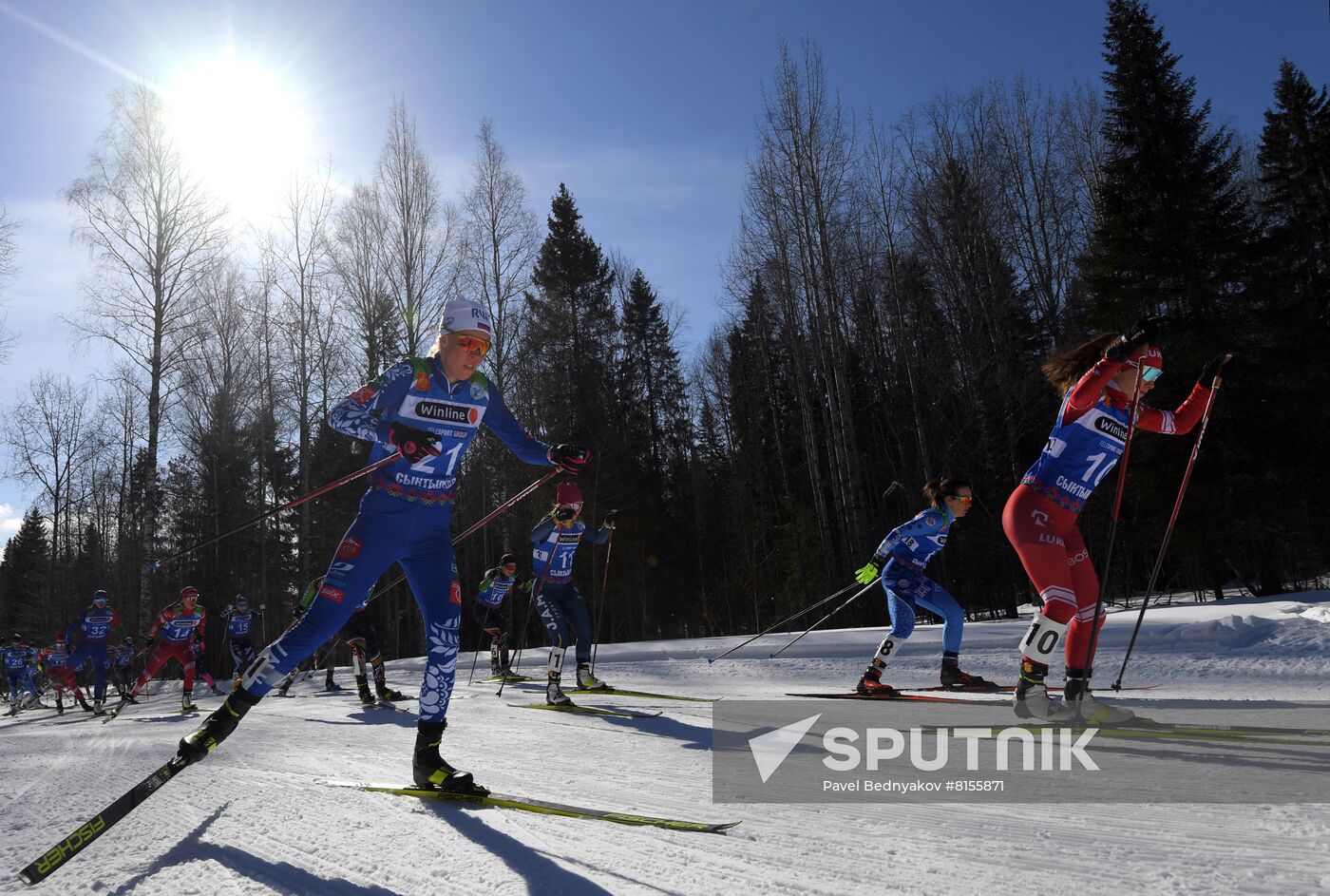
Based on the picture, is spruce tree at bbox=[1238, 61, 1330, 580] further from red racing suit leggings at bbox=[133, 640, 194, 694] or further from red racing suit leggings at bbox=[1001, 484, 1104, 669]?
red racing suit leggings at bbox=[133, 640, 194, 694]

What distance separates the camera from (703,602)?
3091 centimetres

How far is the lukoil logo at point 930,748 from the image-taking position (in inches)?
136

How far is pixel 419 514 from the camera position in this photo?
364 centimetres

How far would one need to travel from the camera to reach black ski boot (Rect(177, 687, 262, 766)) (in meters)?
3.02

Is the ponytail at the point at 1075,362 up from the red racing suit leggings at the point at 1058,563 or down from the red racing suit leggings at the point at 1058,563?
up

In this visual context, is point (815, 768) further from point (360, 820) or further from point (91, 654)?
point (91, 654)

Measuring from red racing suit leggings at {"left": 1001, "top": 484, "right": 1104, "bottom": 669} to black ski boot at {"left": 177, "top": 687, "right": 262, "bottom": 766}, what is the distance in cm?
381

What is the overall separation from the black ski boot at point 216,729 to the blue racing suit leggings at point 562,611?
518 centimetres

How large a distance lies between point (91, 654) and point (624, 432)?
20.6 meters

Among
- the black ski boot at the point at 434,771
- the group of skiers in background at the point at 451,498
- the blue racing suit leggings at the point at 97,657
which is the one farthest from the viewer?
the blue racing suit leggings at the point at 97,657

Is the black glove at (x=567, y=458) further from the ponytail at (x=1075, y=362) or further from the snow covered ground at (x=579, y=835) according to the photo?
the ponytail at (x=1075, y=362)

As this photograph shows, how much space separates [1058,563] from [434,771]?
10.9 ft

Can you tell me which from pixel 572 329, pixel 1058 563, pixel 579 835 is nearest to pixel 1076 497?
pixel 1058 563

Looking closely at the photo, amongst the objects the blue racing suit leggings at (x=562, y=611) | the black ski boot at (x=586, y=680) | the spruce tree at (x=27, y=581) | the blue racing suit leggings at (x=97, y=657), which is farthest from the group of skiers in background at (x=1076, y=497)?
the spruce tree at (x=27, y=581)
